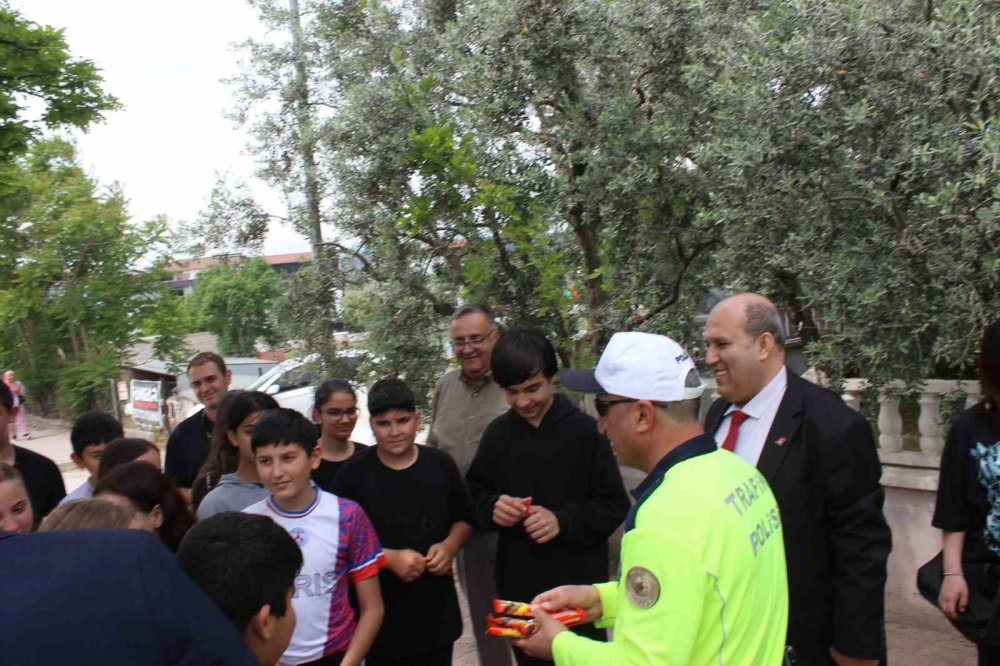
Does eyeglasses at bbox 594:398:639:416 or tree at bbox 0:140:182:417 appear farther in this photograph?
tree at bbox 0:140:182:417

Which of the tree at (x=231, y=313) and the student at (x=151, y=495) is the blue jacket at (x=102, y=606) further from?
the tree at (x=231, y=313)

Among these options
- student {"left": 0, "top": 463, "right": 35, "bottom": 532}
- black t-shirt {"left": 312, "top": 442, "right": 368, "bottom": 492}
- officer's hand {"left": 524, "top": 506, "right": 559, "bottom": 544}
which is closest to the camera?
student {"left": 0, "top": 463, "right": 35, "bottom": 532}

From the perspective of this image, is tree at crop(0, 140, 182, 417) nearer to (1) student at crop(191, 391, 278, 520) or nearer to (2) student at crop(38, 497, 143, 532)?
(1) student at crop(191, 391, 278, 520)

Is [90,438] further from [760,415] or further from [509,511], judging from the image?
[760,415]

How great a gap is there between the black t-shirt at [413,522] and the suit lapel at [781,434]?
1451mm

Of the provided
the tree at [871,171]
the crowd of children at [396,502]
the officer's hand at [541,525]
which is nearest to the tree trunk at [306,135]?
the crowd of children at [396,502]

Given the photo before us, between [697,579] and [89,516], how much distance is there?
179cm

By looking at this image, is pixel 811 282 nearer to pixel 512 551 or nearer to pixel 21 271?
pixel 512 551

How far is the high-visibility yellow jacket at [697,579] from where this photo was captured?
5.66ft

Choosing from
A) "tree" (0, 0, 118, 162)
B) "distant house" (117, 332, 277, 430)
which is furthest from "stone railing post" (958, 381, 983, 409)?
"distant house" (117, 332, 277, 430)

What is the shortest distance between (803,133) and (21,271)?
15385 mm

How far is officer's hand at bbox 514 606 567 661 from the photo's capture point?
2.14 metres

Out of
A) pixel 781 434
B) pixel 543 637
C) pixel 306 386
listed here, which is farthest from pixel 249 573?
pixel 306 386

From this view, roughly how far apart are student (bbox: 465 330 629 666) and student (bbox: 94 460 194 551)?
1191mm
